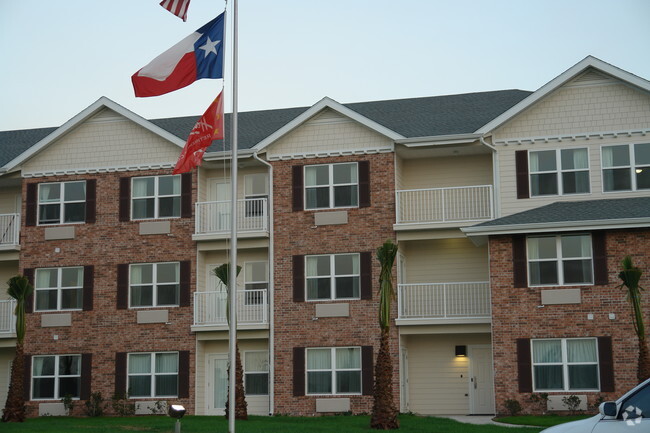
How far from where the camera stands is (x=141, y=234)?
31.9 m

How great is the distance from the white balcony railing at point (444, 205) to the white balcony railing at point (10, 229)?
1351 cm

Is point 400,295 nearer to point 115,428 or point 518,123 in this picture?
point 518,123

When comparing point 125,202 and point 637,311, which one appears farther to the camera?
point 125,202

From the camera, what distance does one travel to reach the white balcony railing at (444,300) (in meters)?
28.9

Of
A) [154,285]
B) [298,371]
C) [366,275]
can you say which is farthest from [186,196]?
[298,371]

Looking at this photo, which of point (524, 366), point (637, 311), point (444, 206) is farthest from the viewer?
point (444, 206)

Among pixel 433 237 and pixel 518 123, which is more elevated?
pixel 518 123

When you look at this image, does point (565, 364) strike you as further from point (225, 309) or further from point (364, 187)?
point (225, 309)

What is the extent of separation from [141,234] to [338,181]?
22.9 ft

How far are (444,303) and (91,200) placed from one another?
12603mm

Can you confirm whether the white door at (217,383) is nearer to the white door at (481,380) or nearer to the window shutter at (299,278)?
the window shutter at (299,278)

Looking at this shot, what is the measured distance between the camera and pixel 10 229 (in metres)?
33.4

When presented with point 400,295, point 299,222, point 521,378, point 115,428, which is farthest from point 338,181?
point 115,428

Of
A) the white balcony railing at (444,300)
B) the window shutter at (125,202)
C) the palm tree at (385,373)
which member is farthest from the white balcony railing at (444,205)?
the window shutter at (125,202)
